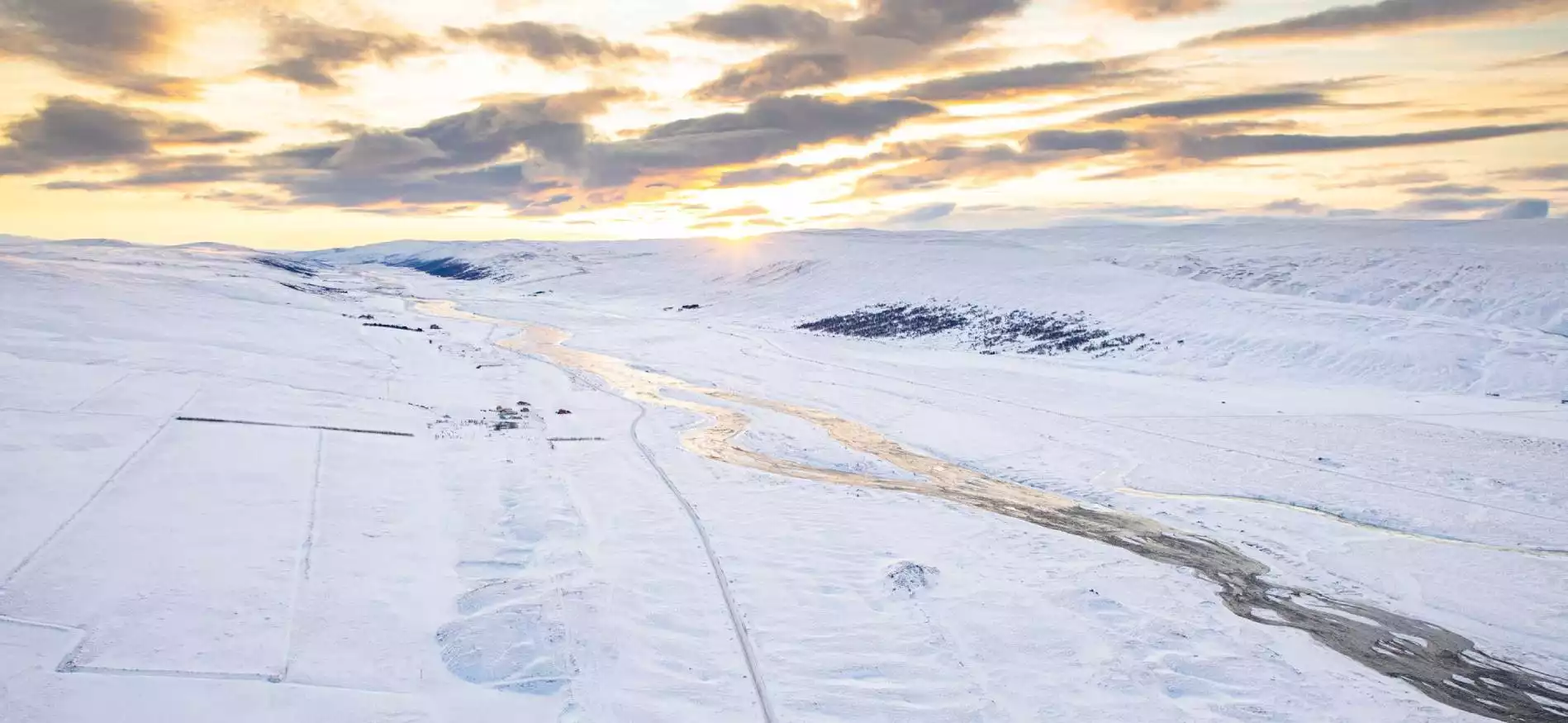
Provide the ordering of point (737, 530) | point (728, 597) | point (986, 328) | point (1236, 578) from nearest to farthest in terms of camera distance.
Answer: point (728, 597) → point (1236, 578) → point (737, 530) → point (986, 328)

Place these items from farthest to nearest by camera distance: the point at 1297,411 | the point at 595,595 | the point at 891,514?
the point at 1297,411
the point at 891,514
the point at 595,595

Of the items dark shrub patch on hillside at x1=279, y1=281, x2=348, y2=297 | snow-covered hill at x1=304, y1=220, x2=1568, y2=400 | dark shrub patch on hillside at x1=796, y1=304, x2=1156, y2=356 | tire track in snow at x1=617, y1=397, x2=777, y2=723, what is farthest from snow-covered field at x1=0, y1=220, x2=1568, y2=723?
dark shrub patch on hillside at x1=279, y1=281, x2=348, y2=297

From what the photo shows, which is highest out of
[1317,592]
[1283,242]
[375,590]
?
[1283,242]

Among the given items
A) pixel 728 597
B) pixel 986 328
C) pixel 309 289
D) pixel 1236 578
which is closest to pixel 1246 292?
pixel 986 328

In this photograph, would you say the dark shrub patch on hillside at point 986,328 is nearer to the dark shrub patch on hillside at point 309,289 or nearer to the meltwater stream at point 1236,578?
the meltwater stream at point 1236,578

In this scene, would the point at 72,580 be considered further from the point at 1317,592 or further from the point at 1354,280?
the point at 1354,280

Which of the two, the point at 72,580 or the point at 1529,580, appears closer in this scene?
the point at 72,580

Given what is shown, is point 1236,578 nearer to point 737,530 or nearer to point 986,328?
point 737,530

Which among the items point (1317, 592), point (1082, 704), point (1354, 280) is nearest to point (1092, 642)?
point (1082, 704)
